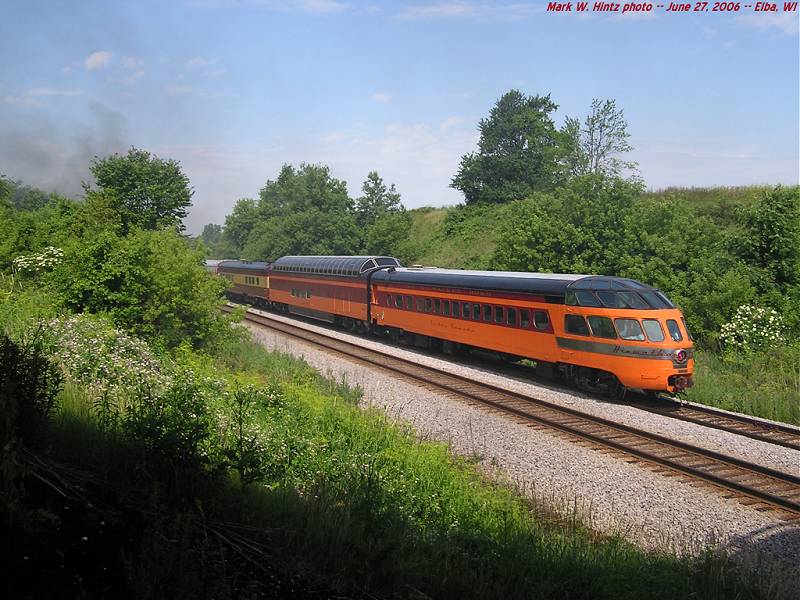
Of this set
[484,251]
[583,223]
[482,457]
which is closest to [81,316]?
[482,457]

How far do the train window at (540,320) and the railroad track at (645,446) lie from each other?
215 cm

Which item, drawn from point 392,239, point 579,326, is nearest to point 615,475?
point 579,326

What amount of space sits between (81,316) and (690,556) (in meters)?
12.1

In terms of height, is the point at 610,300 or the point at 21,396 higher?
the point at 610,300

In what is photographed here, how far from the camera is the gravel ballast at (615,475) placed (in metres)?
8.39

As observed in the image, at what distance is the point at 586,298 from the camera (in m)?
15.9

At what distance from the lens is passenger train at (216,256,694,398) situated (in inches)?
592

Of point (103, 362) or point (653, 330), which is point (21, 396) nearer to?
point (103, 362)

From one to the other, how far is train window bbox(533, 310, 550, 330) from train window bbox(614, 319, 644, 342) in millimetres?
2121

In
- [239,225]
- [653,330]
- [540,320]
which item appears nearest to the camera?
[653,330]

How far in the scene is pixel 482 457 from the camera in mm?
11203

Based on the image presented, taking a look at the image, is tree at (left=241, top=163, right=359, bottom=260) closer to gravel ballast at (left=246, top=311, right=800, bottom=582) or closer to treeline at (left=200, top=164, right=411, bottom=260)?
treeline at (left=200, top=164, right=411, bottom=260)

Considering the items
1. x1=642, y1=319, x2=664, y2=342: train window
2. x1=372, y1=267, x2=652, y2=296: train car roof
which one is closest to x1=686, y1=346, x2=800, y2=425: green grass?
x1=642, y1=319, x2=664, y2=342: train window

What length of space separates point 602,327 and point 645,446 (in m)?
3.95
